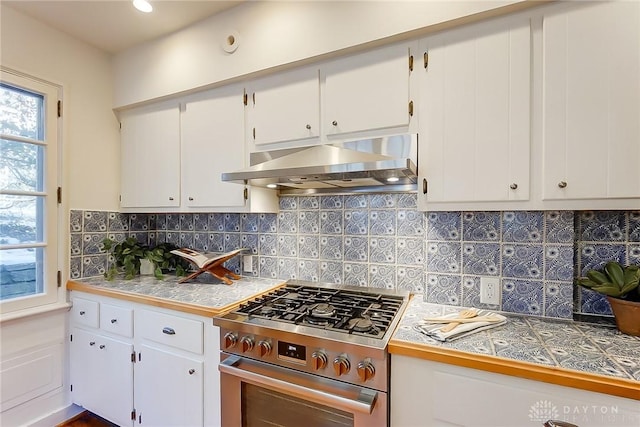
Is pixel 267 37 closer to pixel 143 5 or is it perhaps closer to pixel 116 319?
pixel 143 5

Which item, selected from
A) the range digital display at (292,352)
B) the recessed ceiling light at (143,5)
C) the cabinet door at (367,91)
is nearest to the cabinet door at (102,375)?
the range digital display at (292,352)

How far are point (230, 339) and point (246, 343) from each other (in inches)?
3.6

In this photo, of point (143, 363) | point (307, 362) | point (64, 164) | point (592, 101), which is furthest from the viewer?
point (64, 164)

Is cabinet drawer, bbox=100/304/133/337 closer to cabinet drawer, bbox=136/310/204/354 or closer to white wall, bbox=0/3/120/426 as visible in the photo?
cabinet drawer, bbox=136/310/204/354

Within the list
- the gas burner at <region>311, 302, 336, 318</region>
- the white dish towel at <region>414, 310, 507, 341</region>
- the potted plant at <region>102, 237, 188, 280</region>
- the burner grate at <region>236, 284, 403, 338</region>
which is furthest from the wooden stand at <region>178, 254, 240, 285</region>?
the white dish towel at <region>414, 310, 507, 341</region>

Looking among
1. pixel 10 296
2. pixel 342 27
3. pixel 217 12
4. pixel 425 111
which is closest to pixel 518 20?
pixel 425 111

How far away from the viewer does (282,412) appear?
4.15 feet

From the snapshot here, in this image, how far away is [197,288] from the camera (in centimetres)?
183

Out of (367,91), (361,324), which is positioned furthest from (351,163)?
(361,324)

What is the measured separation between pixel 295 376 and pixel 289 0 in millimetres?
1857

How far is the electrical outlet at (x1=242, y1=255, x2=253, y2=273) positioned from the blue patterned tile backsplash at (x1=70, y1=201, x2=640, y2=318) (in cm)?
3

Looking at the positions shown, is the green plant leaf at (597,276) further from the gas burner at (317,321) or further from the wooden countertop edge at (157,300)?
the wooden countertop edge at (157,300)

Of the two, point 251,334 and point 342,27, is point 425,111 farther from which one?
point 251,334

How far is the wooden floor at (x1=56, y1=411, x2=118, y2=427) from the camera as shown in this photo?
1977mm
